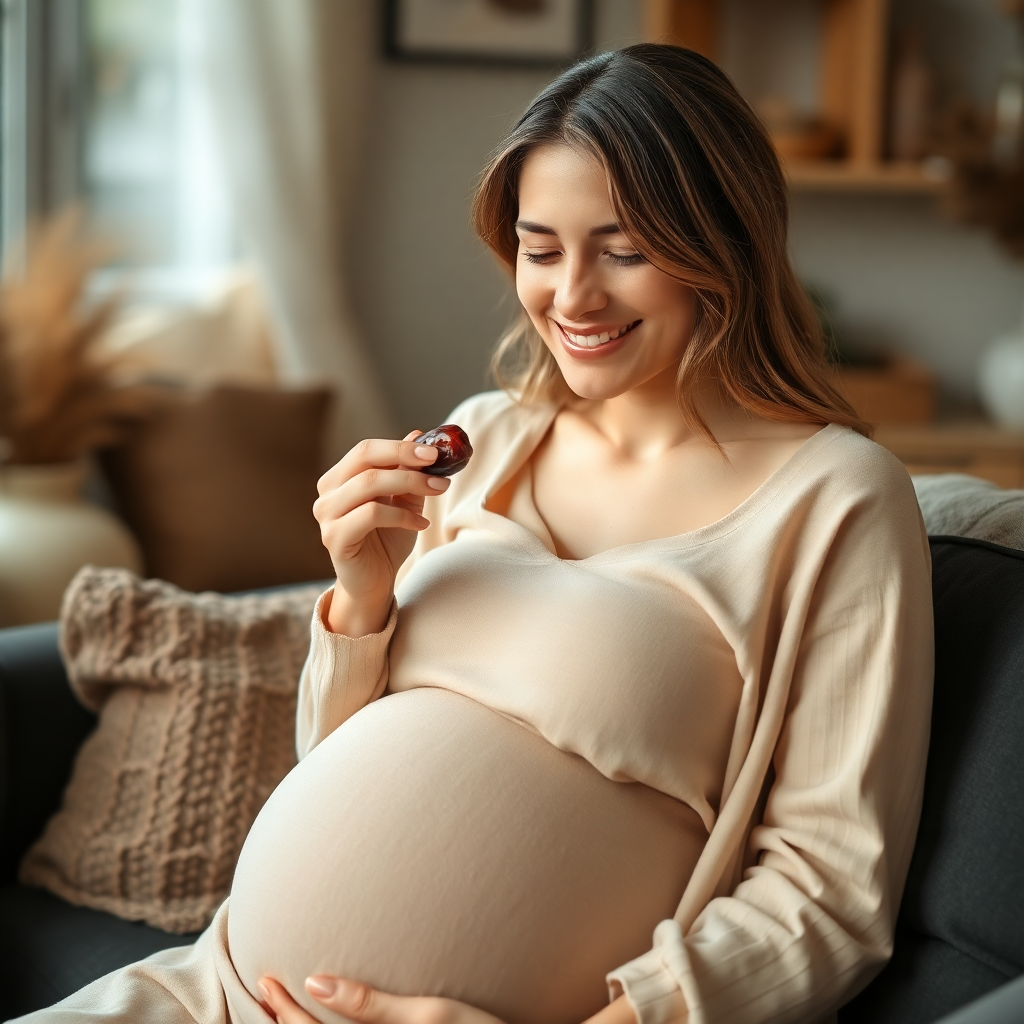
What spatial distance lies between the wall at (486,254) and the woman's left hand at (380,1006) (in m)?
2.47

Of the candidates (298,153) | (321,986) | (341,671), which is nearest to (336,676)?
(341,671)

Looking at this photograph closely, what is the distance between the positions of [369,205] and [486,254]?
34cm

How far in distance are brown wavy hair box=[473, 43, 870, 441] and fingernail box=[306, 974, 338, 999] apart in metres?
0.60

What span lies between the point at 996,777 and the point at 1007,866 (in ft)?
0.24

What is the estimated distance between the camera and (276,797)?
119 cm

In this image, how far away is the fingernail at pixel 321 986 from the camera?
1040 mm

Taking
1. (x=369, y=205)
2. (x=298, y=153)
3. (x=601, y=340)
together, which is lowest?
(x=601, y=340)

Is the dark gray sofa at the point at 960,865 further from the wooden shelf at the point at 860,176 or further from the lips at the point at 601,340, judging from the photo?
the wooden shelf at the point at 860,176

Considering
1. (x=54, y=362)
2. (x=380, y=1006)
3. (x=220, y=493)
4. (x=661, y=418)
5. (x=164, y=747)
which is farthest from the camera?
(x=220, y=493)

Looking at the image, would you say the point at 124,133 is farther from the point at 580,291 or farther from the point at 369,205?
the point at 580,291

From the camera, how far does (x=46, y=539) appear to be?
233cm

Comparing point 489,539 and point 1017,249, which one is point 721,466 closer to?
point 489,539

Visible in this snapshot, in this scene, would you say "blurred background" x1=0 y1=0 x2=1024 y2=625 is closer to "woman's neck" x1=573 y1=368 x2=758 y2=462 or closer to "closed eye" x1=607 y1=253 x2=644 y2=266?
"woman's neck" x1=573 y1=368 x2=758 y2=462

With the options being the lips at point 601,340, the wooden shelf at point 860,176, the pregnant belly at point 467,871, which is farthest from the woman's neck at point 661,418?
the wooden shelf at point 860,176
